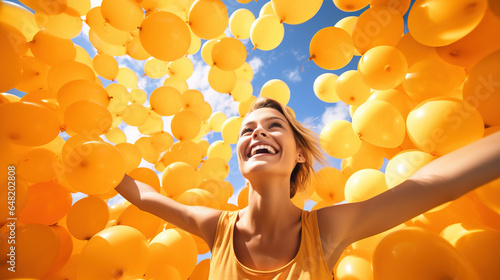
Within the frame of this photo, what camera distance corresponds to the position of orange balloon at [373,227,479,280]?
1141 mm

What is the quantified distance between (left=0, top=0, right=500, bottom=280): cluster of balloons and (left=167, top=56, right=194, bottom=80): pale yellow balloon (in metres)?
0.71

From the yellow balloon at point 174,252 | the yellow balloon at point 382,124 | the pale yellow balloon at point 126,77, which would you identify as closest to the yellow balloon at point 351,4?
the yellow balloon at point 382,124

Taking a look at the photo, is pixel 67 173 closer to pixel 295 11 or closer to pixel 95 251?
pixel 95 251

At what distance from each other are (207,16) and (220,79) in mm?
970

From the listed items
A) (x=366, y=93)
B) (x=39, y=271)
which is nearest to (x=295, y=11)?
(x=366, y=93)

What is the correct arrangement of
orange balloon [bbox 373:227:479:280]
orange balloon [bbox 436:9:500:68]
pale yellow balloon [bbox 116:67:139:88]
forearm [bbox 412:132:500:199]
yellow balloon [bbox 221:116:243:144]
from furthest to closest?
pale yellow balloon [bbox 116:67:139:88]
yellow balloon [bbox 221:116:243:144]
orange balloon [bbox 436:9:500:68]
orange balloon [bbox 373:227:479:280]
forearm [bbox 412:132:500:199]

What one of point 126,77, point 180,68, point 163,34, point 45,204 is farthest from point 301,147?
point 126,77

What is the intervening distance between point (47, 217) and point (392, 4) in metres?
3.33

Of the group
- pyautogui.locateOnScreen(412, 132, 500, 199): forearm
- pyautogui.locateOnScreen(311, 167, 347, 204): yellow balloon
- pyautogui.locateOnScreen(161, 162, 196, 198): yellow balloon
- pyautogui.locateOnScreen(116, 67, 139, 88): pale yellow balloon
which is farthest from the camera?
pyautogui.locateOnScreen(116, 67, 139, 88): pale yellow balloon

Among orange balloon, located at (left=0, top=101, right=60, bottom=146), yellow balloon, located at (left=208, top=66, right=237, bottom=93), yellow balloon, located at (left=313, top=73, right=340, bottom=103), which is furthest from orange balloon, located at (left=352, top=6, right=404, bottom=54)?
orange balloon, located at (left=0, top=101, right=60, bottom=146)

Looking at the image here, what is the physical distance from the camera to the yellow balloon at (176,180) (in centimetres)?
261

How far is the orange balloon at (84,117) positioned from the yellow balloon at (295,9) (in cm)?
186

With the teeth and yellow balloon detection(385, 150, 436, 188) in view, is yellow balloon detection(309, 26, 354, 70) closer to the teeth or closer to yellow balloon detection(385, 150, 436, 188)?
yellow balloon detection(385, 150, 436, 188)

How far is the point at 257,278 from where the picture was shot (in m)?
1.28
